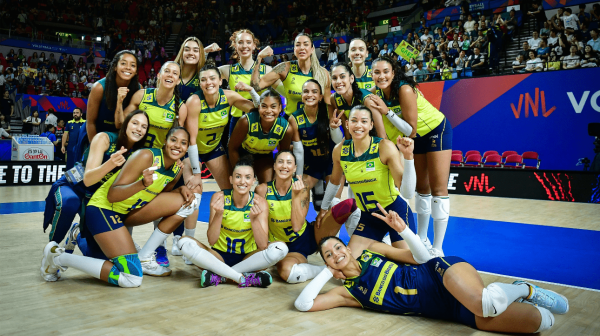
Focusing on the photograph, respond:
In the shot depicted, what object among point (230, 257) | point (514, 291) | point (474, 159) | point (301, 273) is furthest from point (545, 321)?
point (474, 159)

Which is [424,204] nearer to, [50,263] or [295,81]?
[295,81]

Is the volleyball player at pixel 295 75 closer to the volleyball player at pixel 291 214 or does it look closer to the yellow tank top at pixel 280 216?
the volleyball player at pixel 291 214

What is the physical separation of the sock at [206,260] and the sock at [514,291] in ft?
6.52

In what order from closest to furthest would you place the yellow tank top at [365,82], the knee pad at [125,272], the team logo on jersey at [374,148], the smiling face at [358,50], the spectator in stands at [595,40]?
the knee pad at [125,272]
the team logo on jersey at [374,148]
the smiling face at [358,50]
the yellow tank top at [365,82]
the spectator in stands at [595,40]

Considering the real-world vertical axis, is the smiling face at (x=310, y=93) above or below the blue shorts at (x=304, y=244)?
above

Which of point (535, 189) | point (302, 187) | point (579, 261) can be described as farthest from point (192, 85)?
point (535, 189)

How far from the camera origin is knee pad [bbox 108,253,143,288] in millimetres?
3611

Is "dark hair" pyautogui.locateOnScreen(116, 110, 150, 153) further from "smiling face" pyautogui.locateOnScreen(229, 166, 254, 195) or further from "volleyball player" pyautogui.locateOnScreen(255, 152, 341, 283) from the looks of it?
"volleyball player" pyautogui.locateOnScreen(255, 152, 341, 283)

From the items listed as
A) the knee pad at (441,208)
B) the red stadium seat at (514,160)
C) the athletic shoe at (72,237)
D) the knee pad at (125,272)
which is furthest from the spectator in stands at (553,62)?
the athletic shoe at (72,237)

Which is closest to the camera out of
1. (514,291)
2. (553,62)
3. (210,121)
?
(514,291)

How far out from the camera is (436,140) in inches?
174

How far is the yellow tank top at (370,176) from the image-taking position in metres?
3.91

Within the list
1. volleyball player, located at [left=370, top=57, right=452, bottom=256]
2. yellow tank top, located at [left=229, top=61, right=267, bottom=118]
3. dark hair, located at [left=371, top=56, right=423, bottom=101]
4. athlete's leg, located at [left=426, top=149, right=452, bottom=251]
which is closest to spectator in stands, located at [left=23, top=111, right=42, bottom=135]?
yellow tank top, located at [left=229, top=61, right=267, bottom=118]

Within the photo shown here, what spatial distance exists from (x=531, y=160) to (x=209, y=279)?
447 inches
